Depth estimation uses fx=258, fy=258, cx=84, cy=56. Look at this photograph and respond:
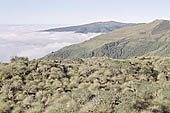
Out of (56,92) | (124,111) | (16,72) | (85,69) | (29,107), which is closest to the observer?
(124,111)

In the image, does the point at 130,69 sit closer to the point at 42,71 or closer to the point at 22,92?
the point at 42,71

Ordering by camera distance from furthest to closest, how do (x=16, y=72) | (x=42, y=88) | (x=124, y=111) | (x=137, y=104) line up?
(x=16, y=72) → (x=42, y=88) → (x=137, y=104) → (x=124, y=111)

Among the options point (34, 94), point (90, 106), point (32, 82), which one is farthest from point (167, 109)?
point (32, 82)

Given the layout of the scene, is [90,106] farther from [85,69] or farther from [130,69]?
[130,69]

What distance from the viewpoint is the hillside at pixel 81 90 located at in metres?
15.4

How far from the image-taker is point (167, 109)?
16.3 metres

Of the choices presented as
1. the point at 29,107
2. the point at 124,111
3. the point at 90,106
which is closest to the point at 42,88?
the point at 29,107

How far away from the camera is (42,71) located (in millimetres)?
27141

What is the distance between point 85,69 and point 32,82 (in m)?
7.06

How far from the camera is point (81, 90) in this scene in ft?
63.5

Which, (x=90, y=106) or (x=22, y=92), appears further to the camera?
(x=22, y=92)

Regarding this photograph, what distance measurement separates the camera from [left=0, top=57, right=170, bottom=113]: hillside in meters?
15.4

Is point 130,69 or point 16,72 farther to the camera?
point 130,69

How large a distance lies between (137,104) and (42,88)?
911 cm
